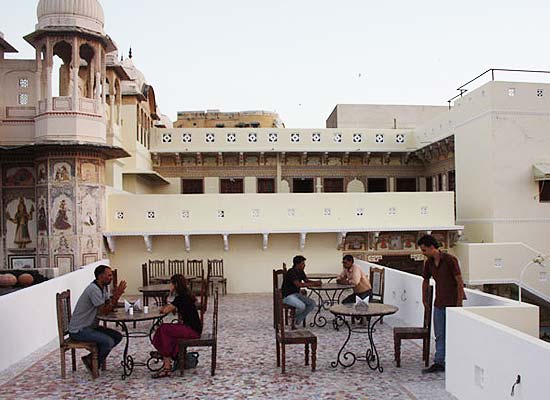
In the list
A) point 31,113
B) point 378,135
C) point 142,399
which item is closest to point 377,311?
point 142,399

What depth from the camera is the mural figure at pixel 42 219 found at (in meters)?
14.3

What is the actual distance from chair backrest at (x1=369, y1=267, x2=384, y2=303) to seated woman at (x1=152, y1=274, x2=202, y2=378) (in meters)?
4.70

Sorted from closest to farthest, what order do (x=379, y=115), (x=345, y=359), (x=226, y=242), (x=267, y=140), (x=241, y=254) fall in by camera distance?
(x=345, y=359) → (x=226, y=242) → (x=241, y=254) → (x=267, y=140) → (x=379, y=115)

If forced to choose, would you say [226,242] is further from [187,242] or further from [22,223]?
[22,223]

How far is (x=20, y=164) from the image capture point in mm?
14867

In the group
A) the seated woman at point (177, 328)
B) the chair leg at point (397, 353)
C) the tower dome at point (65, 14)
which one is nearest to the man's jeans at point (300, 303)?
the chair leg at point (397, 353)

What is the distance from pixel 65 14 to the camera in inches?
563

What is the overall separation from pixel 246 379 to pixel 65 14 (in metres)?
10.8

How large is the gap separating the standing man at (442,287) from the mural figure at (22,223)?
11.0 m

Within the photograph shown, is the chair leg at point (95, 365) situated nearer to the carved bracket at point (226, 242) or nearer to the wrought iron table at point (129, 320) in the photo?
the wrought iron table at point (129, 320)

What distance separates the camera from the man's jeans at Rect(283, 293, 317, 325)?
10242 millimetres

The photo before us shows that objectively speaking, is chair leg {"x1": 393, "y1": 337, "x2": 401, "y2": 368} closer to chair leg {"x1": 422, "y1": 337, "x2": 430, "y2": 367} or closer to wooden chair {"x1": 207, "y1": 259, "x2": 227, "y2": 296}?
chair leg {"x1": 422, "y1": 337, "x2": 430, "y2": 367}

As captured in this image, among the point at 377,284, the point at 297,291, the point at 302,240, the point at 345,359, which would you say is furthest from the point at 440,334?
the point at 302,240

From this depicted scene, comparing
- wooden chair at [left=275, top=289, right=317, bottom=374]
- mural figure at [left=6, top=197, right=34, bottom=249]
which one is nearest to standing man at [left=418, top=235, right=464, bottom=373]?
wooden chair at [left=275, top=289, right=317, bottom=374]
